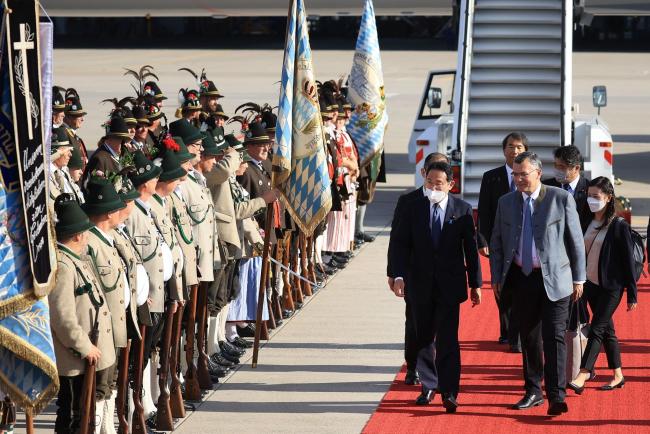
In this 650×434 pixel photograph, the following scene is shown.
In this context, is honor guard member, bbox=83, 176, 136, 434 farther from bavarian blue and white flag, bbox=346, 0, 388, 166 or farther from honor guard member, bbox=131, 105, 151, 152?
bavarian blue and white flag, bbox=346, 0, 388, 166

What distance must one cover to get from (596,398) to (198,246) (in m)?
3.22

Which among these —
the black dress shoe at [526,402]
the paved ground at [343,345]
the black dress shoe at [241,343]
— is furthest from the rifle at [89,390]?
the black dress shoe at [241,343]

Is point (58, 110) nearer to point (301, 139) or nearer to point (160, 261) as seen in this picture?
point (301, 139)

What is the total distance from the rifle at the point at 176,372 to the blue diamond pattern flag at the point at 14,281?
2.37m

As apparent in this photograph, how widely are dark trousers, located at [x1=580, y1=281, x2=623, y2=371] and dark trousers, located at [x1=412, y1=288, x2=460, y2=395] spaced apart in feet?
4.13

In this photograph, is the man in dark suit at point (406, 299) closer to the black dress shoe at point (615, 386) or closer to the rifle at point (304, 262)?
the black dress shoe at point (615, 386)

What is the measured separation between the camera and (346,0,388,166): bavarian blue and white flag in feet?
56.7

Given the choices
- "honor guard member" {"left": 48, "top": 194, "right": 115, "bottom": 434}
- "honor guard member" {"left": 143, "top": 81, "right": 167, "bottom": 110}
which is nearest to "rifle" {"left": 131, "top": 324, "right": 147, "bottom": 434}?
"honor guard member" {"left": 48, "top": 194, "right": 115, "bottom": 434}

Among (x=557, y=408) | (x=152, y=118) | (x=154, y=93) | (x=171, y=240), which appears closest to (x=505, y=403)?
(x=557, y=408)

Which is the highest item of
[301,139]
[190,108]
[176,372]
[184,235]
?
[190,108]

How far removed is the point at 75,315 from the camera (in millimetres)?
7727

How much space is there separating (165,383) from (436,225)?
2270 millimetres

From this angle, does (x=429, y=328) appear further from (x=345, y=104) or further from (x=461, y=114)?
(x=461, y=114)

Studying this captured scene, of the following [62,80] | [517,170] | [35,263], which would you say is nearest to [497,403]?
[517,170]
